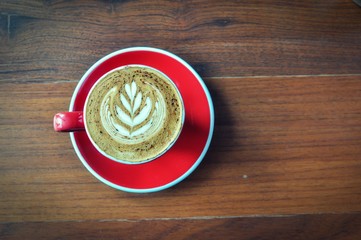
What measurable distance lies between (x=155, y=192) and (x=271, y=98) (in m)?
0.26

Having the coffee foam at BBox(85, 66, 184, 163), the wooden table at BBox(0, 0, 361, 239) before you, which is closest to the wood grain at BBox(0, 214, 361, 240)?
the wooden table at BBox(0, 0, 361, 239)

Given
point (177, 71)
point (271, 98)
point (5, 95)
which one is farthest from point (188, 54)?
point (5, 95)

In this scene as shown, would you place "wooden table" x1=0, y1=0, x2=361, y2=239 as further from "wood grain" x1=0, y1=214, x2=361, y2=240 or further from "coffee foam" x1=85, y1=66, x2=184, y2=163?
"coffee foam" x1=85, y1=66, x2=184, y2=163

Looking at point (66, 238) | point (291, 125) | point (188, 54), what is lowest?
point (66, 238)

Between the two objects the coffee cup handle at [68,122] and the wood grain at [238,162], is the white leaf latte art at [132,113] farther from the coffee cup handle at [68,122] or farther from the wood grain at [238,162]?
the wood grain at [238,162]

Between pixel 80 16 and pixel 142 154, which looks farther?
pixel 80 16

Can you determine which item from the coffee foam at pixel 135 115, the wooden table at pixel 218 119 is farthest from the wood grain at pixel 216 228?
the coffee foam at pixel 135 115

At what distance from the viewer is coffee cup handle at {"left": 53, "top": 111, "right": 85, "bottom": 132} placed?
0.56 metres

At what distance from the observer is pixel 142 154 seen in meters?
0.54

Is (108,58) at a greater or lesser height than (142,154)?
greater

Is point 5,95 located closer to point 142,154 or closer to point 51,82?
point 51,82

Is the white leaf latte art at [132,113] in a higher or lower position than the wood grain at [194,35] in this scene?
lower

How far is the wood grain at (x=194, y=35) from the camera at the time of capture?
26.8 inches

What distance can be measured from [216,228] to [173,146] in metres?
0.17
